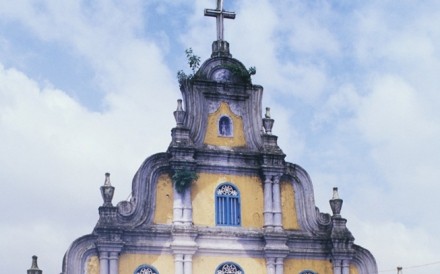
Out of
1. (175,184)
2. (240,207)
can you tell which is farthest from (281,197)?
(175,184)

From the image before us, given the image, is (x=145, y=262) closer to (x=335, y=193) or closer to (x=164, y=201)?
(x=164, y=201)

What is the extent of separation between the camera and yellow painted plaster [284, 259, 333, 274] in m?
27.1

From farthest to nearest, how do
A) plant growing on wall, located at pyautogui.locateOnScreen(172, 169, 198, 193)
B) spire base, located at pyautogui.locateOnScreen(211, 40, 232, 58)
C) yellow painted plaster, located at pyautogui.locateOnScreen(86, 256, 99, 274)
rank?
spire base, located at pyautogui.locateOnScreen(211, 40, 232, 58)
plant growing on wall, located at pyautogui.locateOnScreen(172, 169, 198, 193)
yellow painted plaster, located at pyautogui.locateOnScreen(86, 256, 99, 274)

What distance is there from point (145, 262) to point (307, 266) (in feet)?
20.4

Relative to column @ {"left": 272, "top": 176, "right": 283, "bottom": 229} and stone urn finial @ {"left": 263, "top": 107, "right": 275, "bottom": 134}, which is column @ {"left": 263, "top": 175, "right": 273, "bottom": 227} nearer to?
column @ {"left": 272, "top": 176, "right": 283, "bottom": 229}

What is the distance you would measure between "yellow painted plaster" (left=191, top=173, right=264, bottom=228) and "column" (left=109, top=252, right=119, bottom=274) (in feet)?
10.5

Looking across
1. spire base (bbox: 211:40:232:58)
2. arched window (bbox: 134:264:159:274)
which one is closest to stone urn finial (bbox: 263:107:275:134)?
spire base (bbox: 211:40:232:58)

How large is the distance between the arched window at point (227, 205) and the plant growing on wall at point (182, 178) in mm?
1234

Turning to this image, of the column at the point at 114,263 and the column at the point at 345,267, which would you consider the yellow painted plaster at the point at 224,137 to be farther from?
the column at the point at 345,267

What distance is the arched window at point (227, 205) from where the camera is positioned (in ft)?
88.5

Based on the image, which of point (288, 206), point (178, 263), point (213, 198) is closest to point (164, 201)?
point (213, 198)

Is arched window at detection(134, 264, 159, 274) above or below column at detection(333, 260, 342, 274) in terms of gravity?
below

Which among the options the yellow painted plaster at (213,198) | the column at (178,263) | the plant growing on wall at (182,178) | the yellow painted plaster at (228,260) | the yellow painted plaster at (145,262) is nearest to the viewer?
the yellow painted plaster at (145,262)

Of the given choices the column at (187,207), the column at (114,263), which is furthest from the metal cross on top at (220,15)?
the column at (114,263)
